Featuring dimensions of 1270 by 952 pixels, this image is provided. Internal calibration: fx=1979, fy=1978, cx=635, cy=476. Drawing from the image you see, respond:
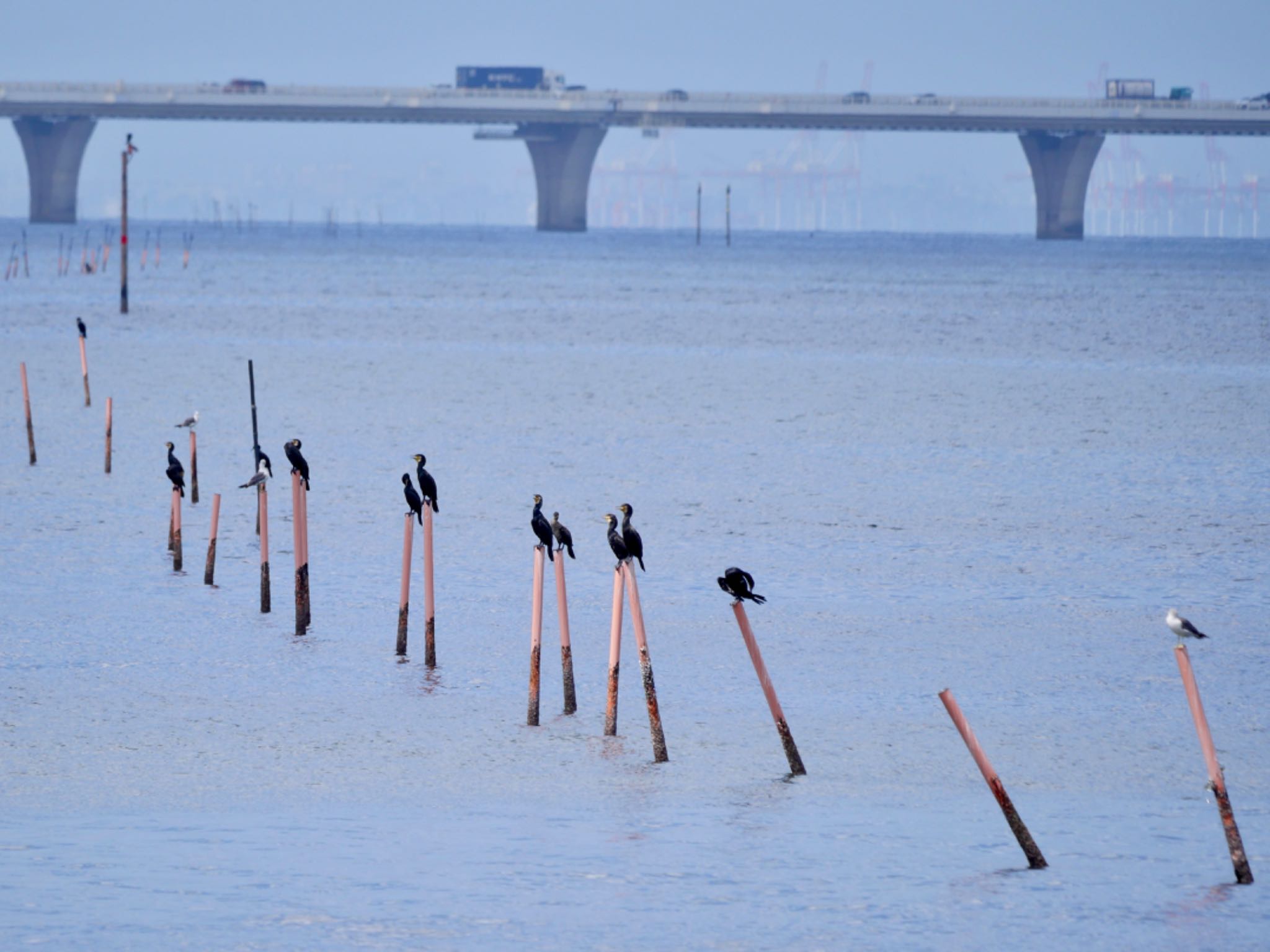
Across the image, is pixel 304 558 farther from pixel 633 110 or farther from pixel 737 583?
pixel 633 110

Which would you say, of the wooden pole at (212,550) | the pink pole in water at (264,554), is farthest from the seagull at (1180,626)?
the wooden pole at (212,550)

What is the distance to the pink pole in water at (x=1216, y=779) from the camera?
9.81m

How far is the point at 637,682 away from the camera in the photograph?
49.2 ft

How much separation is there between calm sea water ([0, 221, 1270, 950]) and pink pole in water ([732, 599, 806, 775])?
137 mm

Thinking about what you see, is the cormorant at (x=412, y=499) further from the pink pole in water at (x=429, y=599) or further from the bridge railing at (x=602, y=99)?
the bridge railing at (x=602, y=99)

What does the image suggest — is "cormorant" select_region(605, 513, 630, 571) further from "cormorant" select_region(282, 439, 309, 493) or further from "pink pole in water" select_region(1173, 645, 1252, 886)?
"cormorant" select_region(282, 439, 309, 493)

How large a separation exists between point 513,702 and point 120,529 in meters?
8.39

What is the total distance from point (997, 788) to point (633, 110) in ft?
556

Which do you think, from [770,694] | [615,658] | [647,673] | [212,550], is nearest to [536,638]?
[615,658]

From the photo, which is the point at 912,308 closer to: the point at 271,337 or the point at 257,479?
the point at 271,337

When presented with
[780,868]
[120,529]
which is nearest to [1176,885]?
[780,868]

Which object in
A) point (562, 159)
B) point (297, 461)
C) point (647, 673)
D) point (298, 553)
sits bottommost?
point (647, 673)

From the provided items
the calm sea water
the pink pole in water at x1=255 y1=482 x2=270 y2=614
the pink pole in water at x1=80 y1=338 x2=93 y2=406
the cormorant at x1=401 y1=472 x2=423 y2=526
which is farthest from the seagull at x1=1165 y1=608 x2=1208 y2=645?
the pink pole in water at x1=80 y1=338 x2=93 y2=406

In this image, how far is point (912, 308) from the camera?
78.5m
